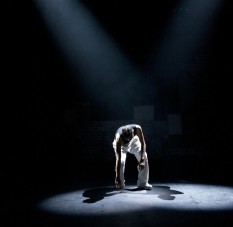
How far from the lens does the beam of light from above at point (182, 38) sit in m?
12.7

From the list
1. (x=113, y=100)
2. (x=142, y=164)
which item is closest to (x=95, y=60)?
(x=113, y=100)

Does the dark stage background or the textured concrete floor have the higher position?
the dark stage background

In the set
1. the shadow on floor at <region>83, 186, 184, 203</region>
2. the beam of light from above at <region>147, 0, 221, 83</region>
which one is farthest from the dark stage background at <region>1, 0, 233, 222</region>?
the shadow on floor at <region>83, 186, 184, 203</region>

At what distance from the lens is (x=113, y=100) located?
46.0 feet

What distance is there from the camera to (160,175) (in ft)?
28.7

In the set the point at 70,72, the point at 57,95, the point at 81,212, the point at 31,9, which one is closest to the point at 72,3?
the point at 31,9

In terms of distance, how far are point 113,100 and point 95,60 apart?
200 cm

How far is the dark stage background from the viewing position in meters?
12.1

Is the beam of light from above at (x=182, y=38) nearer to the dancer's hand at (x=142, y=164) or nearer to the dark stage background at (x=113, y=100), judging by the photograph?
the dark stage background at (x=113, y=100)

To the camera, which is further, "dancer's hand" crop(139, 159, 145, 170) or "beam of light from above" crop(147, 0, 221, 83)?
"beam of light from above" crop(147, 0, 221, 83)

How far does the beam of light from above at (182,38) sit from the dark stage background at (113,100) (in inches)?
2.5

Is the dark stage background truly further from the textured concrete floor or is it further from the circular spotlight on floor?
the textured concrete floor

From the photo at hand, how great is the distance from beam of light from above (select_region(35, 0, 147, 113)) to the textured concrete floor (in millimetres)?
7389

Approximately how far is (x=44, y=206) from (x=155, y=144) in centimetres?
700
